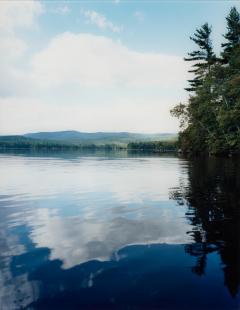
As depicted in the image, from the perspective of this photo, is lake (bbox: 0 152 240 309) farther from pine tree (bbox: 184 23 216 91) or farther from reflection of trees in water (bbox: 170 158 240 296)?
pine tree (bbox: 184 23 216 91)

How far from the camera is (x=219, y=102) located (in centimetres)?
6438

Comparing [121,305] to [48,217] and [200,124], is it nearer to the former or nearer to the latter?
[48,217]

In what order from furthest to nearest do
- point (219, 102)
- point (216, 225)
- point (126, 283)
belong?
point (219, 102)
point (216, 225)
point (126, 283)

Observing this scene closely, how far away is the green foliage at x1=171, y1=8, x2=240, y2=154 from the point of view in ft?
190

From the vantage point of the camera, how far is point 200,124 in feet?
243

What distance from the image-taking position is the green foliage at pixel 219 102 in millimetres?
57994

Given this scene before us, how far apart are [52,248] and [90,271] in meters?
2.30

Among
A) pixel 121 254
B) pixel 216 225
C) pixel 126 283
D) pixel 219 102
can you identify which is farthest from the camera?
pixel 219 102

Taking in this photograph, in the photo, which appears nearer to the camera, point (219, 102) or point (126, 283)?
point (126, 283)

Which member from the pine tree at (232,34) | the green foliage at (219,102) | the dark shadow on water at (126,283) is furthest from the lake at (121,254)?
the pine tree at (232,34)

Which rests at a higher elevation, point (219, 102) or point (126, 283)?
point (219, 102)

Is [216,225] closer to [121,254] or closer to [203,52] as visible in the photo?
[121,254]

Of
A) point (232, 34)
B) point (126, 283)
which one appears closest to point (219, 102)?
point (232, 34)

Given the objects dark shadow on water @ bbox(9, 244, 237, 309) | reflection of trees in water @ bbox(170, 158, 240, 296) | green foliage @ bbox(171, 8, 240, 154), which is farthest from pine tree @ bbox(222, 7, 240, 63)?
Answer: dark shadow on water @ bbox(9, 244, 237, 309)
